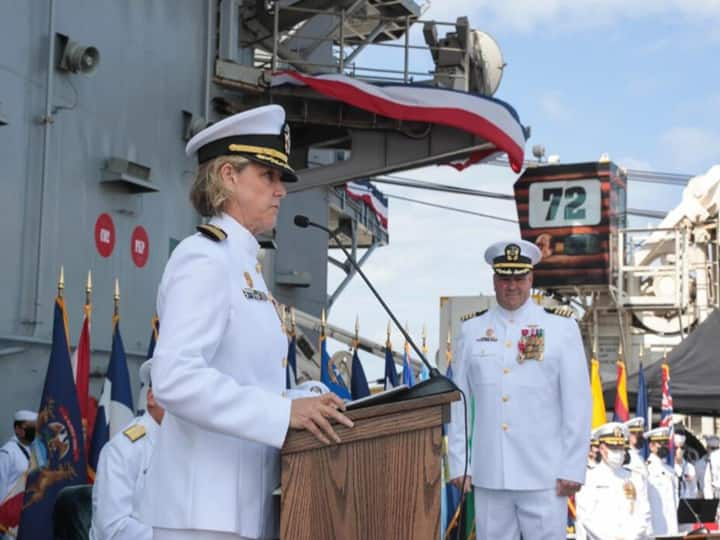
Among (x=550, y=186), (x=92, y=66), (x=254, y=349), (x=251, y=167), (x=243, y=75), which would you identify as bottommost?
(x=254, y=349)

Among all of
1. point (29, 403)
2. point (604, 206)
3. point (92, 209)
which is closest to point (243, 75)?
point (92, 209)

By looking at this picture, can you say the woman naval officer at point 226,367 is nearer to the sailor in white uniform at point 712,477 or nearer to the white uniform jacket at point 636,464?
the white uniform jacket at point 636,464

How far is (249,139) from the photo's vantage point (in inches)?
103

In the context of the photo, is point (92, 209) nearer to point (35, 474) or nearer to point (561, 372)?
point (35, 474)

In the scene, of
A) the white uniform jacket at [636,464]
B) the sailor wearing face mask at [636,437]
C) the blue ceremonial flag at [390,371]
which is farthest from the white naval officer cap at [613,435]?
the blue ceremonial flag at [390,371]

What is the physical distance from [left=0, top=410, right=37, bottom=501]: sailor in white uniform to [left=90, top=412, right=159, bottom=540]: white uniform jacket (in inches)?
122

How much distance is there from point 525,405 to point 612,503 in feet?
16.3

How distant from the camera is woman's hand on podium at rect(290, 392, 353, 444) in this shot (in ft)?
7.68

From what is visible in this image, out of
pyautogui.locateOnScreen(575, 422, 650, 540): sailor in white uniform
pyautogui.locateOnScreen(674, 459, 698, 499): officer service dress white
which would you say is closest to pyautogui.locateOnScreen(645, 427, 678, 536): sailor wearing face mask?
pyautogui.locateOnScreen(575, 422, 650, 540): sailor in white uniform

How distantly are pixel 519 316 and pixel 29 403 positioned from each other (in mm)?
4231

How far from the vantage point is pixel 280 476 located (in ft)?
8.27

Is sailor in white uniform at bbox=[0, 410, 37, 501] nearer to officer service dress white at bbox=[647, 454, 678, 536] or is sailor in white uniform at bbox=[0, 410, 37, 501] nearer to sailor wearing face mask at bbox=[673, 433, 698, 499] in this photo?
officer service dress white at bbox=[647, 454, 678, 536]

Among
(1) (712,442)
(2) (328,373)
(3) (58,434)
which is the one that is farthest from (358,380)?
(1) (712,442)

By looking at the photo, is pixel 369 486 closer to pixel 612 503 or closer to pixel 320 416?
pixel 320 416
